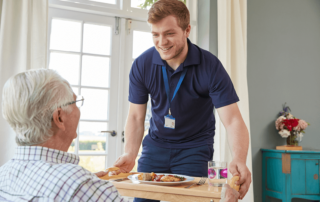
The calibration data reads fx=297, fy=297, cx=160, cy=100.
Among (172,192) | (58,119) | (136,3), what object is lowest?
(172,192)

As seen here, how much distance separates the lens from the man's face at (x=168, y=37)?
165 cm

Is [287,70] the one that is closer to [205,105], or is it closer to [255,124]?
[255,124]

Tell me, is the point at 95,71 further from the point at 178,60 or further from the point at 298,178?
the point at 298,178

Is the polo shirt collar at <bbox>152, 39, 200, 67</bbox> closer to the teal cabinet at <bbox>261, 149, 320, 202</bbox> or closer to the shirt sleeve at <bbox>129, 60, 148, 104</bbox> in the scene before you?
the shirt sleeve at <bbox>129, 60, 148, 104</bbox>

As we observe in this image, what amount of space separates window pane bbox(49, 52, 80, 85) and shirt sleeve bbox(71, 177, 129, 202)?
7.47 feet

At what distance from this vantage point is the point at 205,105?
1774mm

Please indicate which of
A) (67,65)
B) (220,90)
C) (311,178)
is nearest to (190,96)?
(220,90)

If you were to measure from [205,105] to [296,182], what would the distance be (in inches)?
72.3

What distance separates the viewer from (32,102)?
834mm

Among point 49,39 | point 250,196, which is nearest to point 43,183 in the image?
point 49,39

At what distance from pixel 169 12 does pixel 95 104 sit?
165 cm

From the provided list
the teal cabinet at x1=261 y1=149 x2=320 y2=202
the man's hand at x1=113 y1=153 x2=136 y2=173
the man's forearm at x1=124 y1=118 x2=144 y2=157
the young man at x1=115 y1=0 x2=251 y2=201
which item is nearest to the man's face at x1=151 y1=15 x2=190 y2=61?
the young man at x1=115 y1=0 x2=251 y2=201

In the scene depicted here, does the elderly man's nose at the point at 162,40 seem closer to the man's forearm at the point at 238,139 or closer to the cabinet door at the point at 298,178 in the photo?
the man's forearm at the point at 238,139

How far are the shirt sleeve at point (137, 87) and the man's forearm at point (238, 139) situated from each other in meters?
0.57
